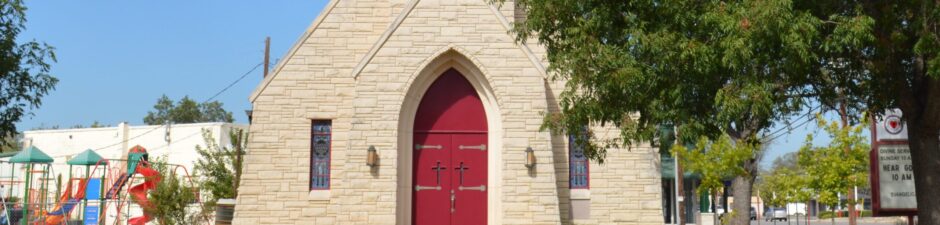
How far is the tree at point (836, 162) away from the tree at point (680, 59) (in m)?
12.7

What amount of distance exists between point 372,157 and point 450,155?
5.62ft

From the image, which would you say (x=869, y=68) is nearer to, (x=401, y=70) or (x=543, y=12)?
(x=543, y=12)

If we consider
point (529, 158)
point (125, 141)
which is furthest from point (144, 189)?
point (125, 141)

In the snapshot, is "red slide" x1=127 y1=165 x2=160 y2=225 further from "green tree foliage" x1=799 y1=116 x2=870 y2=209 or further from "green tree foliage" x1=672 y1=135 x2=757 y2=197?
"green tree foliage" x1=799 y1=116 x2=870 y2=209

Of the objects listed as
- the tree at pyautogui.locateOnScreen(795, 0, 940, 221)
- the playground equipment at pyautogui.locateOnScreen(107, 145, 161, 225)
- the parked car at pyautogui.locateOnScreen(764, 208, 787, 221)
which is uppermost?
the tree at pyautogui.locateOnScreen(795, 0, 940, 221)

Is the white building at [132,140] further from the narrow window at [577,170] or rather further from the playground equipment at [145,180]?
the narrow window at [577,170]

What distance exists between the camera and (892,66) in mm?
10914

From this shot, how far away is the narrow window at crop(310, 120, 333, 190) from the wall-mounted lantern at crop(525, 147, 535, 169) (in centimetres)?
389

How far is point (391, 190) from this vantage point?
54.3 feet

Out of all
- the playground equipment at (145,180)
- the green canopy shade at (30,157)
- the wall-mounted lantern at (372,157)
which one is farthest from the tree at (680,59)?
the green canopy shade at (30,157)

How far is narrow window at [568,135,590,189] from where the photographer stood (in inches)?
717

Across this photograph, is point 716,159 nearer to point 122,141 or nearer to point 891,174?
point 891,174

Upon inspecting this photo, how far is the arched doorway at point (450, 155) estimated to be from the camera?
684 inches

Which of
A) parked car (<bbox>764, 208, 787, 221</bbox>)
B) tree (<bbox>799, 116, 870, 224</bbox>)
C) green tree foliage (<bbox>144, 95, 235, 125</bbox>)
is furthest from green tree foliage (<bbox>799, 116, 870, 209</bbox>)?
green tree foliage (<bbox>144, 95, 235, 125</bbox>)
